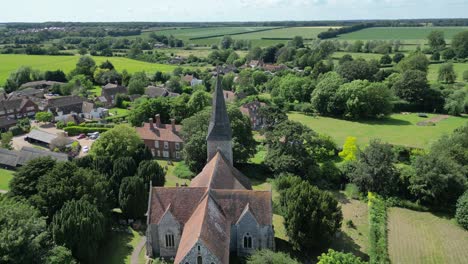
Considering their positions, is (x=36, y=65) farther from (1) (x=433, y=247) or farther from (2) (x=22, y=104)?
(1) (x=433, y=247)

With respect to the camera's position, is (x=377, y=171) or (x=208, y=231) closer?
(x=208, y=231)

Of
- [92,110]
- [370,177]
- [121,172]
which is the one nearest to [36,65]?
[92,110]

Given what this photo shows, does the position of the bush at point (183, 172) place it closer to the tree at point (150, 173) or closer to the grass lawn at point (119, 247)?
the tree at point (150, 173)

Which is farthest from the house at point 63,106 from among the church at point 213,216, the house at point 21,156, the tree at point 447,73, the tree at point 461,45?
the tree at point 461,45

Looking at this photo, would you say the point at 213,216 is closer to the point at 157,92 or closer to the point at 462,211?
the point at 462,211

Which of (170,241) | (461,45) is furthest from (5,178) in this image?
(461,45)

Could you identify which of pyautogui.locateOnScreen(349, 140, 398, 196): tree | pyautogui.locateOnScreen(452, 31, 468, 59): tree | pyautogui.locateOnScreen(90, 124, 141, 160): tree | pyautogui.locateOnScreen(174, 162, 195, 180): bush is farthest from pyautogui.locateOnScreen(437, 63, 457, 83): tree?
pyautogui.locateOnScreen(90, 124, 141, 160): tree
